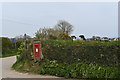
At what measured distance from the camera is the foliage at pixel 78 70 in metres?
9.03

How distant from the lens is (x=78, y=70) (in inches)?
387

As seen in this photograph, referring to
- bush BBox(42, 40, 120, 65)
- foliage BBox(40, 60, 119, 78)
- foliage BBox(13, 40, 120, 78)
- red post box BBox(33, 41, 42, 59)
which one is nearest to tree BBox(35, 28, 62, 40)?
red post box BBox(33, 41, 42, 59)

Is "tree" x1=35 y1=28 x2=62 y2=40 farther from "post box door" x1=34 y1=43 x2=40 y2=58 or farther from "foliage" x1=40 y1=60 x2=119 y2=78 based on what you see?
"foliage" x1=40 y1=60 x2=119 y2=78

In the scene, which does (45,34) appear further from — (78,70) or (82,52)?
(78,70)

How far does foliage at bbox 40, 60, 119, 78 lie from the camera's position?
29.6ft

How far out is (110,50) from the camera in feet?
30.7

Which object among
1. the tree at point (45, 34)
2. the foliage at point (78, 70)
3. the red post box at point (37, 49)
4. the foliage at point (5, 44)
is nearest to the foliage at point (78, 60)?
the foliage at point (78, 70)

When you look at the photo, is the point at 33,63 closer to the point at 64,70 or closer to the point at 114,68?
the point at 64,70

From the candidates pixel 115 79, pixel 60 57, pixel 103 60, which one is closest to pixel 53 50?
pixel 60 57

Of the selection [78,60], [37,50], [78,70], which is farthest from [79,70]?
[37,50]

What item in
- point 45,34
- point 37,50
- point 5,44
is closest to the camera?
point 37,50

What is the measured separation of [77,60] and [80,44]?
79cm

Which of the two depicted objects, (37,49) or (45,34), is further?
(45,34)

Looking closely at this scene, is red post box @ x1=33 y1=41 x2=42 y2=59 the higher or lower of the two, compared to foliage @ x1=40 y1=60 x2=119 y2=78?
higher
